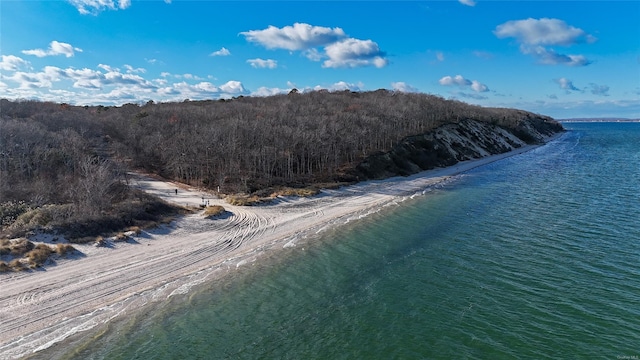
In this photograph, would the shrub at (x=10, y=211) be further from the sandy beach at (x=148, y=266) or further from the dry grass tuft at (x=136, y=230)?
the dry grass tuft at (x=136, y=230)

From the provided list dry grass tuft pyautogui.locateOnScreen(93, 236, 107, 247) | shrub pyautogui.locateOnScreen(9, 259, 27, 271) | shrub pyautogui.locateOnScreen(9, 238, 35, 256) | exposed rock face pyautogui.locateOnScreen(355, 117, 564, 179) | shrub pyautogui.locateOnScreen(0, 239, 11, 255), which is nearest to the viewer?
shrub pyautogui.locateOnScreen(9, 259, 27, 271)

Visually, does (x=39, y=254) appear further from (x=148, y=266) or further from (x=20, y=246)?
(x=148, y=266)

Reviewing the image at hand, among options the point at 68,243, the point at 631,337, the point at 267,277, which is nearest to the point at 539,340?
the point at 631,337

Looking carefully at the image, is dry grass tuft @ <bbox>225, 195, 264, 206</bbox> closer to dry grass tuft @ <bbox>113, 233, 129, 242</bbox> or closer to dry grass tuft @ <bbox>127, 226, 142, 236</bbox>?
dry grass tuft @ <bbox>127, 226, 142, 236</bbox>

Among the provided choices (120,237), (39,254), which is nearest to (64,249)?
(39,254)

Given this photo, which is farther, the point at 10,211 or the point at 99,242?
the point at 10,211

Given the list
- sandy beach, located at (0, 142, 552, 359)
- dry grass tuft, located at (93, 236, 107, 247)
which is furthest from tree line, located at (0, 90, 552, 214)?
sandy beach, located at (0, 142, 552, 359)

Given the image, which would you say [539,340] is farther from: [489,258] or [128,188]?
[128,188]
